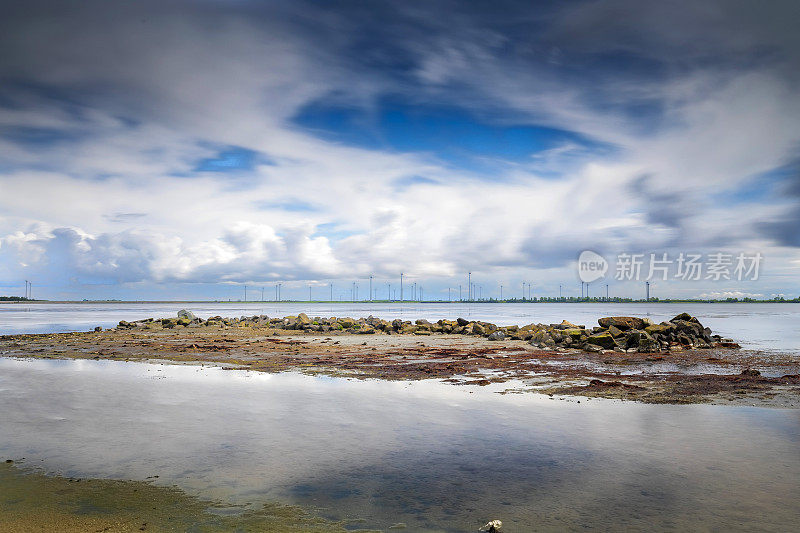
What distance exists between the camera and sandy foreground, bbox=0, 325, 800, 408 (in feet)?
46.9

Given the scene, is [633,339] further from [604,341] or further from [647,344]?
[604,341]

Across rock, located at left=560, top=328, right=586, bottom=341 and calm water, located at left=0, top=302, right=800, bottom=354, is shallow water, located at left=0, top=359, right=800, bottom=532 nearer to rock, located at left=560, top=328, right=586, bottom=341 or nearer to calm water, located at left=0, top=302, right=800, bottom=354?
rock, located at left=560, top=328, right=586, bottom=341

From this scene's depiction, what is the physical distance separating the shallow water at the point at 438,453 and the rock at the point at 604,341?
14.8 meters

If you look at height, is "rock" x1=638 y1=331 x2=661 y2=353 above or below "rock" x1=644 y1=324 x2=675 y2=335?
below

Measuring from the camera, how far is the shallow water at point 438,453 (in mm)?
6078

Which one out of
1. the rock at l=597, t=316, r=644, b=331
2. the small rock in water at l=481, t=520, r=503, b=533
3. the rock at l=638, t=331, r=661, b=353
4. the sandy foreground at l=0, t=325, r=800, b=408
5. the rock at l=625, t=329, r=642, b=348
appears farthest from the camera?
the rock at l=597, t=316, r=644, b=331

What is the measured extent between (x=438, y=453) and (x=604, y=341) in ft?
68.2

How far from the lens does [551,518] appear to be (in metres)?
5.78

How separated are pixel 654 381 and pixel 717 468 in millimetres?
9121

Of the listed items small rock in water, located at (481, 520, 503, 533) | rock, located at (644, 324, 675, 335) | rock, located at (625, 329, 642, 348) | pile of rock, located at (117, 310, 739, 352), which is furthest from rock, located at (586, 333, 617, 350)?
small rock in water, located at (481, 520, 503, 533)

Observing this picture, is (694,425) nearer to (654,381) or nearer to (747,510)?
(747,510)

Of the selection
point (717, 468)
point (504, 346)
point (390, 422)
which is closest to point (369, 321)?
point (504, 346)

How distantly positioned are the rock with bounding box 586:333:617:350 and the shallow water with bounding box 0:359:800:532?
582 inches

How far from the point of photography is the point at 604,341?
87.1 ft
